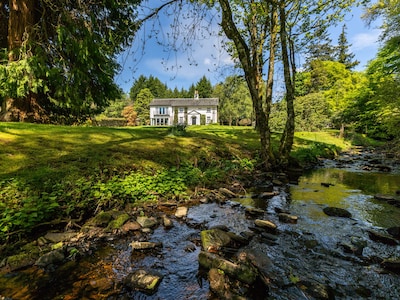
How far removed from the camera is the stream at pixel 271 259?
2424mm

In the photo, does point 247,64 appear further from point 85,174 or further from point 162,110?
point 162,110

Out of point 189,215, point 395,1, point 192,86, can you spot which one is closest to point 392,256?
point 189,215

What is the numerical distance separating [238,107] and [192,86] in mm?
37053

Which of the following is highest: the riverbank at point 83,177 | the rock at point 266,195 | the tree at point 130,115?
the tree at point 130,115

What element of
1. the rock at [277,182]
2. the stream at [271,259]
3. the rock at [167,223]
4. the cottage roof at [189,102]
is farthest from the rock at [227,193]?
the cottage roof at [189,102]

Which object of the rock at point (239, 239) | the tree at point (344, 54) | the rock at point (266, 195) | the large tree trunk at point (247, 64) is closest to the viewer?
the rock at point (239, 239)

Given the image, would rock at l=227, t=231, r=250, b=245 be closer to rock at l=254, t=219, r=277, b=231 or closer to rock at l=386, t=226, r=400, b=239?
rock at l=254, t=219, r=277, b=231

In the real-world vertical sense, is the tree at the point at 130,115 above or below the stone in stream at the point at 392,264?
above

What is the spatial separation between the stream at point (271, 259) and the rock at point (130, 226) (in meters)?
0.17

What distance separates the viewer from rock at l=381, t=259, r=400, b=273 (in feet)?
9.28

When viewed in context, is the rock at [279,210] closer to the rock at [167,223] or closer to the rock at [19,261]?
the rock at [167,223]

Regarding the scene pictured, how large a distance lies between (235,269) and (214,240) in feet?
2.77

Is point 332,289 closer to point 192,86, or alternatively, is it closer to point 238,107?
point 238,107

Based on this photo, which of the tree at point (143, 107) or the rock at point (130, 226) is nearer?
the rock at point (130, 226)
